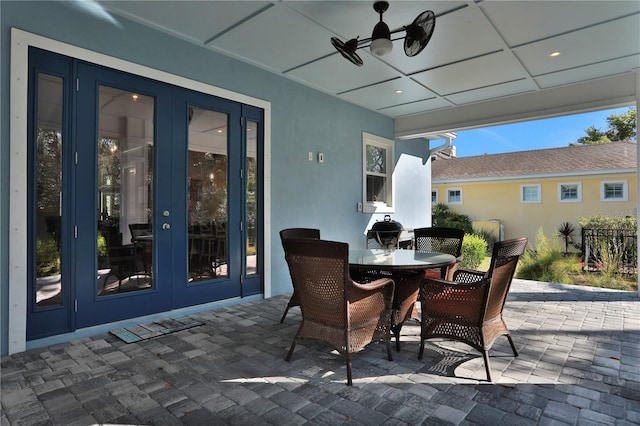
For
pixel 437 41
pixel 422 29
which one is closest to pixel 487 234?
pixel 437 41

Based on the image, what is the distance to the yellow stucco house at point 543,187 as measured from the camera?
41.0 ft

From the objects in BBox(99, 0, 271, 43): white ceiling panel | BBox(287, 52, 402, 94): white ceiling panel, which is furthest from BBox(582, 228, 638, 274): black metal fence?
BBox(99, 0, 271, 43): white ceiling panel

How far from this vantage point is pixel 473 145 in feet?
163

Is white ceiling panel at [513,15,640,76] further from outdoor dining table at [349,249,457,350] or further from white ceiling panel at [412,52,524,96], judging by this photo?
outdoor dining table at [349,249,457,350]

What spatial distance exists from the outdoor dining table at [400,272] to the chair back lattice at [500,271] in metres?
0.44

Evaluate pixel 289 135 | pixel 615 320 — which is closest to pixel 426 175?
pixel 289 135

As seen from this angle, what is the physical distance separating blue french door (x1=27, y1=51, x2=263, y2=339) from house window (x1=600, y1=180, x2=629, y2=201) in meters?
13.8

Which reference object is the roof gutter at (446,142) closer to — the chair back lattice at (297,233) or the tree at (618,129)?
the chair back lattice at (297,233)

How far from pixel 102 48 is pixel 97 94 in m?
0.43

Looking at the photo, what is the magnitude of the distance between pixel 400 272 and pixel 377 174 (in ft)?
13.0

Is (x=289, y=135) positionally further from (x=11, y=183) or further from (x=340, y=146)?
(x=11, y=183)

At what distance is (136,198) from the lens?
11.7 ft

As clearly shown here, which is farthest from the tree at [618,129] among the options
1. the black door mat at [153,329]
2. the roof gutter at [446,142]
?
the black door mat at [153,329]

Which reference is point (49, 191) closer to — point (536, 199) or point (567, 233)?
point (567, 233)
